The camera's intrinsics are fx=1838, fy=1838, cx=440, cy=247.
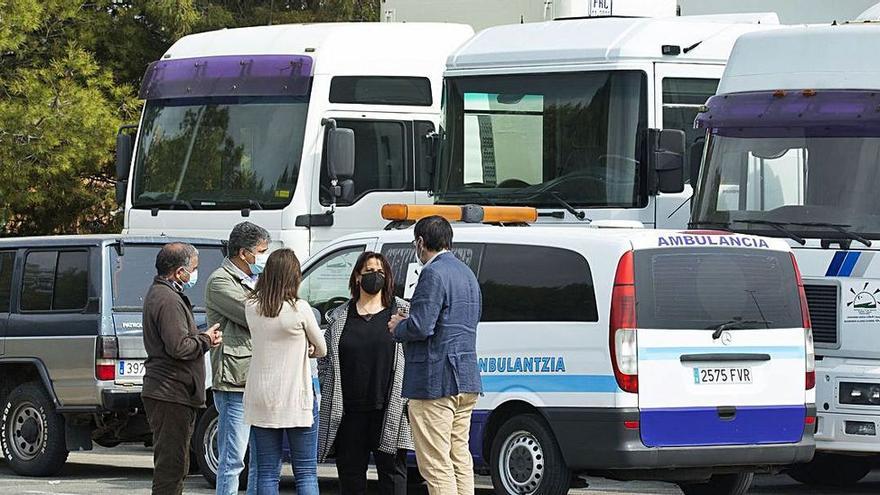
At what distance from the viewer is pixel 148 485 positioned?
47.5 ft

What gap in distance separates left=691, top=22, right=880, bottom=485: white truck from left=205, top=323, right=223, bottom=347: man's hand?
440 centimetres

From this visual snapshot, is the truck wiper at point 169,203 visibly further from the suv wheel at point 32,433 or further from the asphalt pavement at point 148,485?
the suv wheel at point 32,433

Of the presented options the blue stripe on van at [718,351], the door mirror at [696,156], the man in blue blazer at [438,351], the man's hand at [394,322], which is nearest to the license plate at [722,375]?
the blue stripe on van at [718,351]

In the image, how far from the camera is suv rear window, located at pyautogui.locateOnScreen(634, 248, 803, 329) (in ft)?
36.6

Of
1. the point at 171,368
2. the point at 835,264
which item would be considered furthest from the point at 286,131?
the point at 171,368

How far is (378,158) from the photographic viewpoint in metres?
17.8

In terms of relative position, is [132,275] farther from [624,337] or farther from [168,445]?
[624,337]

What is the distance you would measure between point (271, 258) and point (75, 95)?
14709 millimetres

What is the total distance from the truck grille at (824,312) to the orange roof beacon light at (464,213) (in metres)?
2.66

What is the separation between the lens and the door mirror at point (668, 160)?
14875 mm

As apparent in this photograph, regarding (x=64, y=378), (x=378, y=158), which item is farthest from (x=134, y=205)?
(x=64, y=378)

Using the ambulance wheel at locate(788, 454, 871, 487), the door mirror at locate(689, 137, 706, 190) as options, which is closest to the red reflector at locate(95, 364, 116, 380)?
the door mirror at locate(689, 137, 706, 190)

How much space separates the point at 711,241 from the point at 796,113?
234 centimetres

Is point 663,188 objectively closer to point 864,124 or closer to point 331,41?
point 864,124
